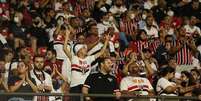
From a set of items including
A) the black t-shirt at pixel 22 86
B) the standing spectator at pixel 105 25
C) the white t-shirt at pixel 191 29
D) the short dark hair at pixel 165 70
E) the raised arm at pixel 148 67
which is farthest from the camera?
the white t-shirt at pixel 191 29

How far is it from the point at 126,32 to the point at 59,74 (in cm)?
283

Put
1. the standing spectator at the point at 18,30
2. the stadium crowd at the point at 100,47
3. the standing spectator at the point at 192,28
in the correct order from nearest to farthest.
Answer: the stadium crowd at the point at 100,47 < the standing spectator at the point at 18,30 < the standing spectator at the point at 192,28

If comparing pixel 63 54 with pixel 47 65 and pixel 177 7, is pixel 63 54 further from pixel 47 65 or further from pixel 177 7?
pixel 177 7

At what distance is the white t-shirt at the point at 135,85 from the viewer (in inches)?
453

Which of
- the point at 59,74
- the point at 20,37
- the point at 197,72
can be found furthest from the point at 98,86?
the point at 20,37

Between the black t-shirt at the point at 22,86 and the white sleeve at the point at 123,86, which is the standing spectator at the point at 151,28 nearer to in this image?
the white sleeve at the point at 123,86

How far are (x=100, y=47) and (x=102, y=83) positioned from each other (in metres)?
1.94

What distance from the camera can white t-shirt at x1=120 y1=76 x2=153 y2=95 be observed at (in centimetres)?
1151

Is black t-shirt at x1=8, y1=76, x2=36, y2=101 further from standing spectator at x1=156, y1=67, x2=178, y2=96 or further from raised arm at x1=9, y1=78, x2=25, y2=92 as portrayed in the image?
standing spectator at x1=156, y1=67, x2=178, y2=96

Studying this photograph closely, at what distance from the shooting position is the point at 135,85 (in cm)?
1153

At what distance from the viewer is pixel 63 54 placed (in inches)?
521

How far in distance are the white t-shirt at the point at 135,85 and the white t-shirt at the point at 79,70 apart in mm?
749

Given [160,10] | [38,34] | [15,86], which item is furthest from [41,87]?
[160,10]

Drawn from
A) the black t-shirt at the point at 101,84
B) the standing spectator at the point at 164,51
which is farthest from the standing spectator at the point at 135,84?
the standing spectator at the point at 164,51
